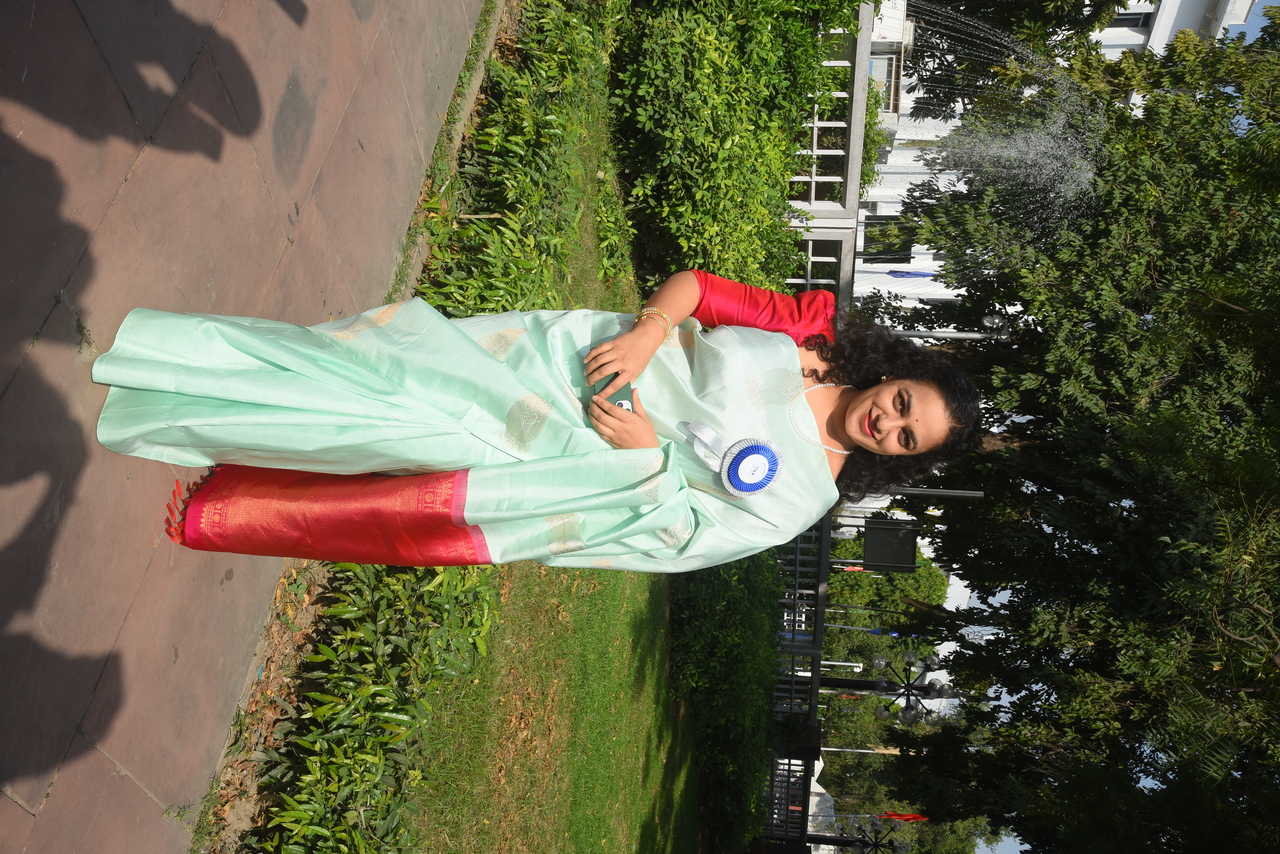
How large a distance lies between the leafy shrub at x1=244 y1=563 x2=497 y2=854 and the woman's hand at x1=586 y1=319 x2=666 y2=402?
200 cm

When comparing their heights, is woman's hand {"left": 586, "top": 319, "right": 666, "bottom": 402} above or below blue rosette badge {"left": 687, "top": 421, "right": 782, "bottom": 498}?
above

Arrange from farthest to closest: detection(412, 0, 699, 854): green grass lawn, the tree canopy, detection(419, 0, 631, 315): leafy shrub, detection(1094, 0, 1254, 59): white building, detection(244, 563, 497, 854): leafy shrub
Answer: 1. detection(1094, 0, 1254, 59): white building
2. the tree canopy
3. detection(419, 0, 631, 315): leafy shrub
4. detection(412, 0, 699, 854): green grass lawn
5. detection(244, 563, 497, 854): leafy shrub

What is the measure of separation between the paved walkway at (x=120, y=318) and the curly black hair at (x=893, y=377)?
2307mm

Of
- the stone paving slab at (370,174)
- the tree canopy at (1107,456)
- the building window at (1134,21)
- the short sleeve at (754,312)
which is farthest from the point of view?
the building window at (1134,21)

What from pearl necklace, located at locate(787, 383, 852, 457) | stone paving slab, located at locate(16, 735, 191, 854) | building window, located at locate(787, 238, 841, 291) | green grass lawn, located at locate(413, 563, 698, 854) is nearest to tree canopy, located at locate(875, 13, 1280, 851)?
building window, located at locate(787, 238, 841, 291)

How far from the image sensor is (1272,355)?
15.2 ft

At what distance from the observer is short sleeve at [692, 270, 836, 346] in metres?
2.86

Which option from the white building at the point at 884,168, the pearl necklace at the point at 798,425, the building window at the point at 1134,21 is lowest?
the pearl necklace at the point at 798,425

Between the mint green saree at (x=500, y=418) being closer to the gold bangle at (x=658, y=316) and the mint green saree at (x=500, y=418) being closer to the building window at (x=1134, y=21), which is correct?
the gold bangle at (x=658, y=316)

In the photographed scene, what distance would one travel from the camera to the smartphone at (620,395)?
2.52 m

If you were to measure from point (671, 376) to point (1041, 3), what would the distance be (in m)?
21.4

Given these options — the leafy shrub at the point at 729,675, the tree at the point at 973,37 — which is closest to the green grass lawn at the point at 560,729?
the leafy shrub at the point at 729,675

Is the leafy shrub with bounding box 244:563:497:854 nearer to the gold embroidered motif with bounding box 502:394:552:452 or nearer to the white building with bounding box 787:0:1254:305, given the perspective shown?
the gold embroidered motif with bounding box 502:394:552:452

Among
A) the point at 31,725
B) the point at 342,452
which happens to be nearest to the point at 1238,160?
the point at 342,452
